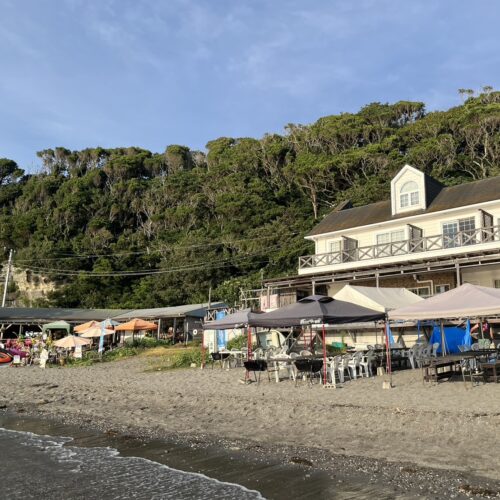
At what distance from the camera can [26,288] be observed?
60.6 metres

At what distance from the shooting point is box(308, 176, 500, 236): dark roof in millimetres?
25406

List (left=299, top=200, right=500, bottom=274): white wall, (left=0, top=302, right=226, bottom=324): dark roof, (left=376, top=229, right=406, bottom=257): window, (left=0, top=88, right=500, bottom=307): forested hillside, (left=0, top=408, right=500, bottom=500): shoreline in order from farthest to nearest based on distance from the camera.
Answer: (left=0, top=88, right=500, bottom=307): forested hillside
(left=0, top=302, right=226, bottom=324): dark roof
(left=376, top=229, right=406, bottom=257): window
(left=299, top=200, right=500, bottom=274): white wall
(left=0, top=408, right=500, bottom=500): shoreline

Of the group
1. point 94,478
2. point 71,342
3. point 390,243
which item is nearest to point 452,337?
point 390,243

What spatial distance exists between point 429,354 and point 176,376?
345 inches

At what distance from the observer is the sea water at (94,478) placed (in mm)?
6332

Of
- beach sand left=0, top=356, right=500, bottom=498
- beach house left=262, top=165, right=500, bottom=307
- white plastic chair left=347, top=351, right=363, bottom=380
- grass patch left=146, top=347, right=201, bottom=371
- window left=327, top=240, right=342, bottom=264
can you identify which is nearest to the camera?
beach sand left=0, top=356, right=500, bottom=498

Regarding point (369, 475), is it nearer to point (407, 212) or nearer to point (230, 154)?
point (407, 212)

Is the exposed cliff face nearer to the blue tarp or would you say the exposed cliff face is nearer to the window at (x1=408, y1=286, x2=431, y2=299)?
the window at (x1=408, y1=286, x2=431, y2=299)

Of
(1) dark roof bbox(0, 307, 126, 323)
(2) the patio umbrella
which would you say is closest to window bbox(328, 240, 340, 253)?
(2) the patio umbrella

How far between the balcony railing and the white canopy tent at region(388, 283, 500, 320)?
472 inches

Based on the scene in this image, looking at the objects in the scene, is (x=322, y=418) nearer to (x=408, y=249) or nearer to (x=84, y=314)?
(x=408, y=249)

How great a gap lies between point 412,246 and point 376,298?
1220 cm

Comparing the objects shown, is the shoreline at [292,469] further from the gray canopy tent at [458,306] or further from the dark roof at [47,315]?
the dark roof at [47,315]

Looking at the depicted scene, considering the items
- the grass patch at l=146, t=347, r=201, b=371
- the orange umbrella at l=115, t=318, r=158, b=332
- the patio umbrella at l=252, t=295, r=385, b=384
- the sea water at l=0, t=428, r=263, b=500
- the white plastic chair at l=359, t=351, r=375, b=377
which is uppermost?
the patio umbrella at l=252, t=295, r=385, b=384
